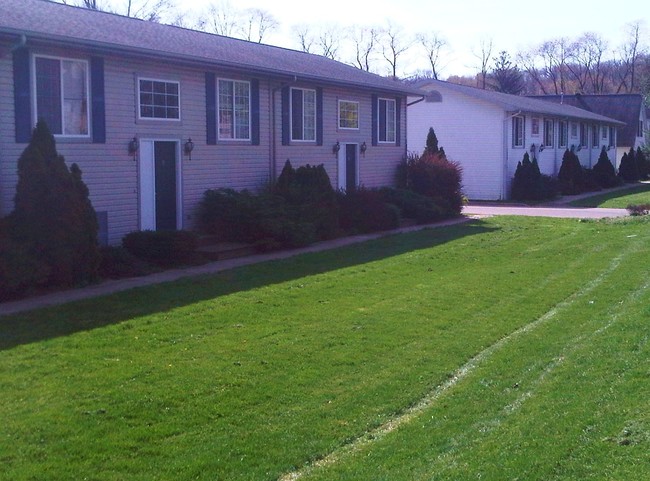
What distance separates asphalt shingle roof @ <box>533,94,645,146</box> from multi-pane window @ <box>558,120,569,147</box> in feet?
61.9

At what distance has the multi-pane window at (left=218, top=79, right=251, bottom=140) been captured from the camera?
19219 millimetres

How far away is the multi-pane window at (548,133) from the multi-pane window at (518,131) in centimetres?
350

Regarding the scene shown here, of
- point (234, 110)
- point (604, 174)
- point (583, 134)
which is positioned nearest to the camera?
point (234, 110)

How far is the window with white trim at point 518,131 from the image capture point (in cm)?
3719

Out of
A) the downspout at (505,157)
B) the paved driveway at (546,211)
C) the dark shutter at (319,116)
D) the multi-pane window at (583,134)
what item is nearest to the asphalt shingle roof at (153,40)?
the dark shutter at (319,116)

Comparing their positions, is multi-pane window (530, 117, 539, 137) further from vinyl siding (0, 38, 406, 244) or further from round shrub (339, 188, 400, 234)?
round shrub (339, 188, 400, 234)

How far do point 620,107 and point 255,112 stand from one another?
168 feet

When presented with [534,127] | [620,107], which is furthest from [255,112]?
[620,107]

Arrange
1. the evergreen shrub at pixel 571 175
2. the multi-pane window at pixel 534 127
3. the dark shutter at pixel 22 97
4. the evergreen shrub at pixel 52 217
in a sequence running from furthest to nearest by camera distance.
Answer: the evergreen shrub at pixel 571 175 < the multi-pane window at pixel 534 127 < the dark shutter at pixel 22 97 < the evergreen shrub at pixel 52 217

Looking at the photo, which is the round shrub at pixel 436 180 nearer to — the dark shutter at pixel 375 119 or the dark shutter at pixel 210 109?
the dark shutter at pixel 375 119

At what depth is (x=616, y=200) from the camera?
35562 millimetres

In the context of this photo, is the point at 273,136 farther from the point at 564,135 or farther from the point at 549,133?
the point at 564,135

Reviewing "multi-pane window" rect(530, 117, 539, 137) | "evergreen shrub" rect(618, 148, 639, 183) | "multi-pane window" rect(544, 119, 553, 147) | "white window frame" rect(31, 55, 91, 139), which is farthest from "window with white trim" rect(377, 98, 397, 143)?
"evergreen shrub" rect(618, 148, 639, 183)

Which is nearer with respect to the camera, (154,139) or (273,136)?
(154,139)
